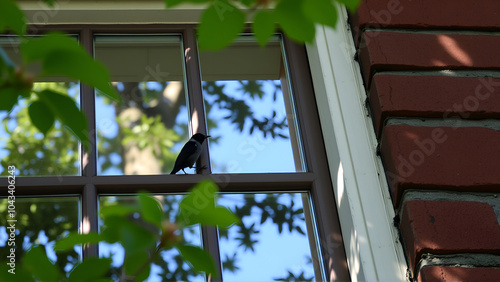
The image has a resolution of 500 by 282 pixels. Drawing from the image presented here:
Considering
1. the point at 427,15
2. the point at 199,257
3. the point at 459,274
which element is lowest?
the point at 199,257

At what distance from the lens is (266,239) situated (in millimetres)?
2051

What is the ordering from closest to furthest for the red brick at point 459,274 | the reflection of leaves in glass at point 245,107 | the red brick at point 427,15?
the red brick at point 459,274
the red brick at point 427,15
the reflection of leaves in glass at point 245,107

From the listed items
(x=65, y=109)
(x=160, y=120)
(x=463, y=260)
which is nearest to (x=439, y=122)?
(x=463, y=260)

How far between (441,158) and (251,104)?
0.80 m

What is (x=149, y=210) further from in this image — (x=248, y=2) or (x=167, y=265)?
(x=167, y=265)

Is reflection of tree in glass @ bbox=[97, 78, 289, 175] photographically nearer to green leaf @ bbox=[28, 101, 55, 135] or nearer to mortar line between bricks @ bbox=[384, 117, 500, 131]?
mortar line between bricks @ bbox=[384, 117, 500, 131]

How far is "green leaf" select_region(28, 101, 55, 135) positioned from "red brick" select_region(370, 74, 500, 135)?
1298mm

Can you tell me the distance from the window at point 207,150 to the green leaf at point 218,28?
4.22 ft

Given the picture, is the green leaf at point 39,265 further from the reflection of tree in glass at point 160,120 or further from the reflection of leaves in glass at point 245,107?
the reflection of leaves in glass at point 245,107

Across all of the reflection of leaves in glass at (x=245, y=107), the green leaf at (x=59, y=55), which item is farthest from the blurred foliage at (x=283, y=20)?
the reflection of leaves in glass at (x=245, y=107)

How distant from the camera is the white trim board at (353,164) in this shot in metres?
1.81

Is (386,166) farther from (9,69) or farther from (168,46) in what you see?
(9,69)

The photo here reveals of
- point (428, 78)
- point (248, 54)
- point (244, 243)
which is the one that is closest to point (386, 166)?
point (428, 78)

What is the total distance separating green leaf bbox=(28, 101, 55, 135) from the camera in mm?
745
